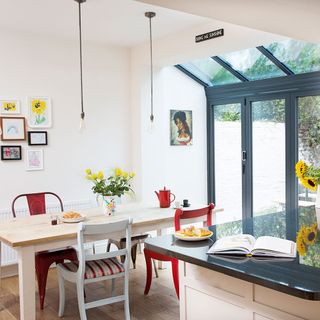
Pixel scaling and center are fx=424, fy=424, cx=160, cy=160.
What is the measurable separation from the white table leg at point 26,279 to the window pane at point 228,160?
348 centimetres

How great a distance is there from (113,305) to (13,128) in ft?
7.27

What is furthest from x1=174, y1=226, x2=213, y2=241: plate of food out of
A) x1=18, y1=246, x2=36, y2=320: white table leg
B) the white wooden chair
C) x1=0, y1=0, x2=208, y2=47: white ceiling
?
x1=0, y1=0, x2=208, y2=47: white ceiling

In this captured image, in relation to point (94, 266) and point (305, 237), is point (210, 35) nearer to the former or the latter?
point (94, 266)

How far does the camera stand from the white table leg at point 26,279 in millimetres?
2922

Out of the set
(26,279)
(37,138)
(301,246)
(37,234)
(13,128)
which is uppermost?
(13,128)

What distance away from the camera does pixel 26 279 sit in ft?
9.62

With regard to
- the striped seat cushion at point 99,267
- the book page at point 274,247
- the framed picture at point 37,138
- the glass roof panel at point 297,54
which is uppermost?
the glass roof panel at point 297,54

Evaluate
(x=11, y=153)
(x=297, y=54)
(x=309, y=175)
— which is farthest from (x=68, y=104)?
(x=309, y=175)

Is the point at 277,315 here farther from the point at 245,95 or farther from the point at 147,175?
the point at 245,95

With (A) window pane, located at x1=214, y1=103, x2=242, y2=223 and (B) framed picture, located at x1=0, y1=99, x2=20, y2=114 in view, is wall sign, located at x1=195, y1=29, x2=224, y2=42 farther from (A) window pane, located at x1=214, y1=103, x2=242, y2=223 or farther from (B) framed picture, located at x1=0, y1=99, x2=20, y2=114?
(B) framed picture, located at x1=0, y1=99, x2=20, y2=114

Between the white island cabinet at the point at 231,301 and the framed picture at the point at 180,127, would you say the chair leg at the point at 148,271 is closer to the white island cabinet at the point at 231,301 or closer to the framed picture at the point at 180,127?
the white island cabinet at the point at 231,301

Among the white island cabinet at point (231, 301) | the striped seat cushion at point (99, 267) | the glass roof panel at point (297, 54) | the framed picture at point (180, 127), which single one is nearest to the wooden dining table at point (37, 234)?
the striped seat cushion at point (99, 267)

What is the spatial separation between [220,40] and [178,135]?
181 cm

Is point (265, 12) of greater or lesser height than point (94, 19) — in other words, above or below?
below
